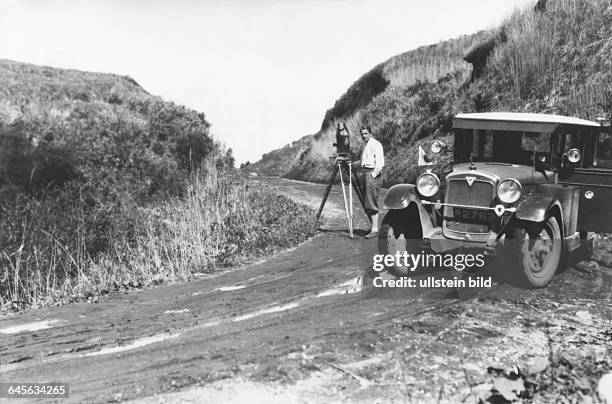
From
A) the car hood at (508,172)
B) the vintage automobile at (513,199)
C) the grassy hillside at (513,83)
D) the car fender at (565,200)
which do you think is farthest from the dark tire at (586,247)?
the grassy hillside at (513,83)

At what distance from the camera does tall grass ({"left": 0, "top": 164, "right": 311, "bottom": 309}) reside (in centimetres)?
788

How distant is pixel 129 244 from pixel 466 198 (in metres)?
6.68

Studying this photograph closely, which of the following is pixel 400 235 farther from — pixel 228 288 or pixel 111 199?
pixel 111 199

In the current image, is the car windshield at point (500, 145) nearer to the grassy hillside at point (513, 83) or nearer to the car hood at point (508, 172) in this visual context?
the car hood at point (508, 172)

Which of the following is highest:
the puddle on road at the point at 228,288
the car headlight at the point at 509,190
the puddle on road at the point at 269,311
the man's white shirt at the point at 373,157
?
the man's white shirt at the point at 373,157

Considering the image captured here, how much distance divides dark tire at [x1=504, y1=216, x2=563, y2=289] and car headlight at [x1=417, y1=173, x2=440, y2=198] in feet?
3.59

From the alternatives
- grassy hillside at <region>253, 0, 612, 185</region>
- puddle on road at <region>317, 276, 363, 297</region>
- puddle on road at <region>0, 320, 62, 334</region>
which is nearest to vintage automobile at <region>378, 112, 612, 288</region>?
puddle on road at <region>317, 276, 363, 297</region>

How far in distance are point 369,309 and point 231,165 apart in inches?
528

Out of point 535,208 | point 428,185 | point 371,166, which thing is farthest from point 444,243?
point 371,166

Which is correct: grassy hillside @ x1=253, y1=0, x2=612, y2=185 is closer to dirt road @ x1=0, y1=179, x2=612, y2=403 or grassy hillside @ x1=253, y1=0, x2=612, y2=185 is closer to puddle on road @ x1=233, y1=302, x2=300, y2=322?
dirt road @ x1=0, y1=179, x2=612, y2=403

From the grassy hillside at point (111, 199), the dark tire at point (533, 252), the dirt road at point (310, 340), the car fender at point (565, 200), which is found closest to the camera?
the dirt road at point (310, 340)

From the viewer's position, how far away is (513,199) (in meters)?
6.02

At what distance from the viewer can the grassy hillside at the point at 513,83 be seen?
1393 centimetres

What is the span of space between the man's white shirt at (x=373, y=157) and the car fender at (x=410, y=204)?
2.81 metres
